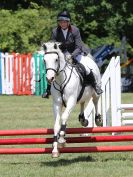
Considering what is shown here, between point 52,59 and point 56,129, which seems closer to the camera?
point 52,59

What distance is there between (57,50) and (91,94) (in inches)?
69.3

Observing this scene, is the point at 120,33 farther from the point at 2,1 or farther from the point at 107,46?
the point at 2,1

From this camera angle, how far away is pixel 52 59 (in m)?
9.69

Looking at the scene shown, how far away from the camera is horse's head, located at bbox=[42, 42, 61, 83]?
951 centimetres

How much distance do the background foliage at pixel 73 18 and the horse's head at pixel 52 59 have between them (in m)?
23.7

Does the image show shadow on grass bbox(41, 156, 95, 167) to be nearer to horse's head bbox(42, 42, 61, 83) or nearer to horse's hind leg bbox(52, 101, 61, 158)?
horse's hind leg bbox(52, 101, 61, 158)

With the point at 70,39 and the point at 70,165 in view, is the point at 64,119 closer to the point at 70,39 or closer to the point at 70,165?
the point at 70,165

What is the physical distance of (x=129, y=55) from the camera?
38938 mm

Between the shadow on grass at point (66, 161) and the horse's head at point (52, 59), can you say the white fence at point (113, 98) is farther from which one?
the horse's head at point (52, 59)

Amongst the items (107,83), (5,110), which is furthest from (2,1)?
(107,83)

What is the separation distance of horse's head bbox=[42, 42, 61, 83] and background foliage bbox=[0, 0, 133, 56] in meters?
23.7

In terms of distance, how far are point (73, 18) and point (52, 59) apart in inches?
1019

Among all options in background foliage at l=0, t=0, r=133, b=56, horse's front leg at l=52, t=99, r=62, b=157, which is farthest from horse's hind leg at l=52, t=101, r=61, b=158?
background foliage at l=0, t=0, r=133, b=56

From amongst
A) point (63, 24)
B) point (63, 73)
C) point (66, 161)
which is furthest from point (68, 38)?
point (66, 161)
